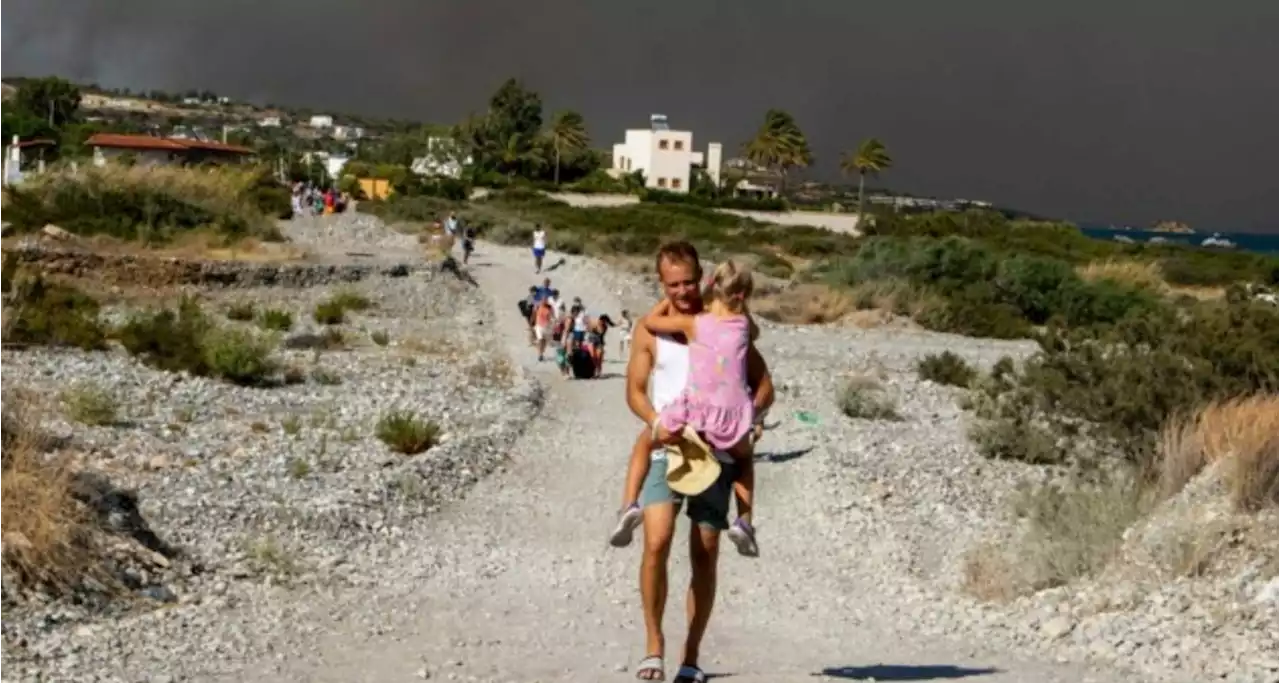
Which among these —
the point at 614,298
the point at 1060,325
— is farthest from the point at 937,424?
the point at 614,298

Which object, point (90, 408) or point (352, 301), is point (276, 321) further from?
point (90, 408)

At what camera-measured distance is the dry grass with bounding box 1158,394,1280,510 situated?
37.8 feet

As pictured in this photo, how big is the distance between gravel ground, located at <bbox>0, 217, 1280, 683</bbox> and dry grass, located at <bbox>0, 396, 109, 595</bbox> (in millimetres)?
561

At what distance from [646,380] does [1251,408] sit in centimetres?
740

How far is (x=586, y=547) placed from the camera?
13398mm

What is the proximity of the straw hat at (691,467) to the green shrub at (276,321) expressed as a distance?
80.0ft

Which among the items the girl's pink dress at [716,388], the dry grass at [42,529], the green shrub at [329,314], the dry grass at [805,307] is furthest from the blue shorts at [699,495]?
the dry grass at [805,307]

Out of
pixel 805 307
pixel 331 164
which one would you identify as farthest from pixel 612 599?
pixel 331 164

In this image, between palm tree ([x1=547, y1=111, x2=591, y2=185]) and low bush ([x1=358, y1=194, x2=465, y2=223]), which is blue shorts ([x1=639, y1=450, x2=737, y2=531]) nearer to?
low bush ([x1=358, y1=194, x2=465, y2=223])

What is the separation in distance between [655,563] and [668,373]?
83cm

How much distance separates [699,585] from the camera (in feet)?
25.3

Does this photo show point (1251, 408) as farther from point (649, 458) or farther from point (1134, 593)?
point (649, 458)

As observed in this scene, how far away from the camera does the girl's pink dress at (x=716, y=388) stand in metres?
7.39

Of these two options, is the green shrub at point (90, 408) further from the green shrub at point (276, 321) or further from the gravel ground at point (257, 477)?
the green shrub at point (276, 321)
